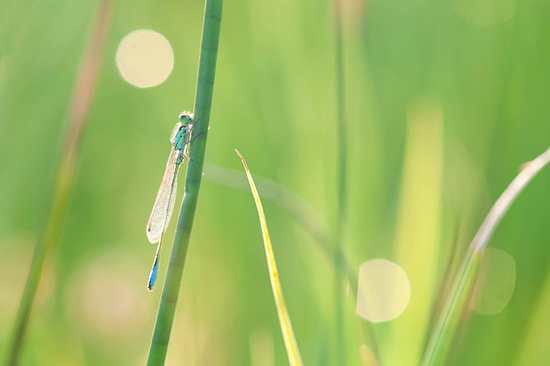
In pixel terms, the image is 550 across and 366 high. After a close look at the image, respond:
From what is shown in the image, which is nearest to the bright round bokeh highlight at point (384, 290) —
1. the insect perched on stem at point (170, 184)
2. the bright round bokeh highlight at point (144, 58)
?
the insect perched on stem at point (170, 184)

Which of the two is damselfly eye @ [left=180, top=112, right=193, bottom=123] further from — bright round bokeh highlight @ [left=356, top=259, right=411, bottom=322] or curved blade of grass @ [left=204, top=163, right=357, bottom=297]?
bright round bokeh highlight @ [left=356, top=259, right=411, bottom=322]

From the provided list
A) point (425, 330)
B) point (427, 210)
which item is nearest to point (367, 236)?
point (427, 210)

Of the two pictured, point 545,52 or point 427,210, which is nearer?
point 427,210

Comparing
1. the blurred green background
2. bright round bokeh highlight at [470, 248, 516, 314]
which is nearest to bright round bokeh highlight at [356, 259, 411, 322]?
the blurred green background

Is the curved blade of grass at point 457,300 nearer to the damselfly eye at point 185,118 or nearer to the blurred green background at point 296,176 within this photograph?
the blurred green background at point 296,176

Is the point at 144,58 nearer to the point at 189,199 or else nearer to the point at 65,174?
the point at 65,174

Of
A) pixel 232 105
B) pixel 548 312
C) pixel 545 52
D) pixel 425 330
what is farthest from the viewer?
pixel 232 105

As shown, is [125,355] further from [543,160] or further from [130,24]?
[130,24]

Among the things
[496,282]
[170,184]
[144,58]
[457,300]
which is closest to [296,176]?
[170,184]
